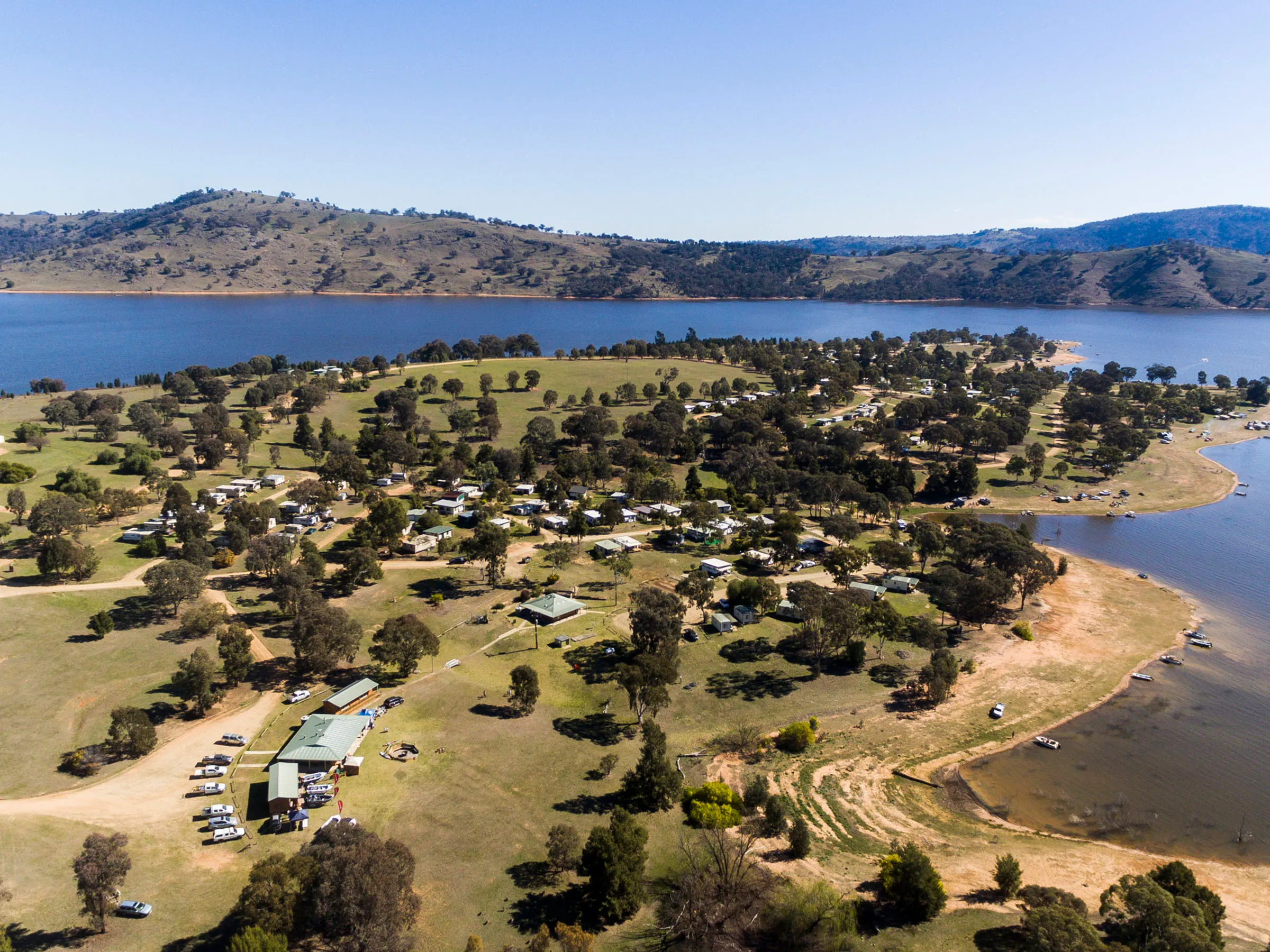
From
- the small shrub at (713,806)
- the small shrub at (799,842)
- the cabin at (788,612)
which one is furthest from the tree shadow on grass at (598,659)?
the small shrub at (799,842)

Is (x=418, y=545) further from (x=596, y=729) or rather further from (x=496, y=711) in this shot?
(x=596, y=729)

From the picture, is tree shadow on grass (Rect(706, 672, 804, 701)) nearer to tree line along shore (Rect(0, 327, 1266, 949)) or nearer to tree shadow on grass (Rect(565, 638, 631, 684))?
tree line along shore (Rect(0, 327, 1266, 949))

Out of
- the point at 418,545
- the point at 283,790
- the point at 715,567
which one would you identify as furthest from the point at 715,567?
the point at 283,790

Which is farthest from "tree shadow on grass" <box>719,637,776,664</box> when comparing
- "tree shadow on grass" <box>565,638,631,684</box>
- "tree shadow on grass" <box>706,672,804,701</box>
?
"tree shadow on grass" <box>565,638,631,684</box>

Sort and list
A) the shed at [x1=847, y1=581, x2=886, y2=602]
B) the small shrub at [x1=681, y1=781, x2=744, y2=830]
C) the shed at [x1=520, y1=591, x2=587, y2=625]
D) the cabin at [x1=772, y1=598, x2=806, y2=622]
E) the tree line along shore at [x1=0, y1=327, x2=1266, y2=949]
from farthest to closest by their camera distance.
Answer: the shed at [x1=847, y1=581, x2=886, y2=602]
the cabin at [x1=772, y1=598, x2=806, y2=622]
the shed at [x1=520, y1=591, x2=587, y2=625]
the small shrub at [x1=681, y1=781, x2=744, y2=830]
the tree line along shore at [x1=0, y1=327, x2=1266, y2=949]

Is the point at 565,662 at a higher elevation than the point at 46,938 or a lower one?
higher

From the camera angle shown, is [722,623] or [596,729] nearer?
[596,729]

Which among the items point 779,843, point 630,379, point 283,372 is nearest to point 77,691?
point 779,843
